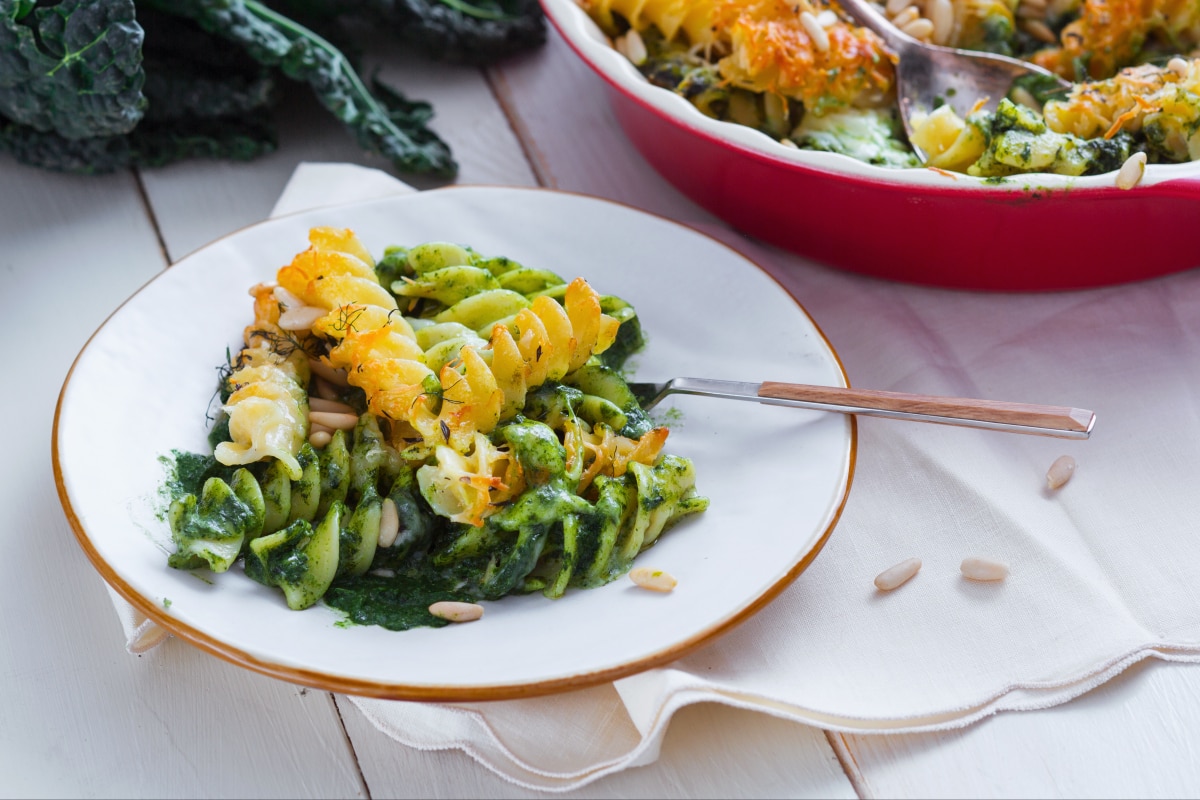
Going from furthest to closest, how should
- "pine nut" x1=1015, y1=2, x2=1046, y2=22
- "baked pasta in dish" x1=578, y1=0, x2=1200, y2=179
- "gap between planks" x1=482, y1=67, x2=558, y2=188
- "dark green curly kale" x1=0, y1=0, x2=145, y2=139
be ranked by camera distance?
"gap between planks" x1=482, y1=67, x2=558, y2=188 < "pine nut" x1=1015, y1=2, x2=1046, y2=22 < "dark green curly kale" x1=0, y1=0, x2=145, y2=139 < "baked pasta in dish" x1=578, y1=0, x2=1200, y2=179

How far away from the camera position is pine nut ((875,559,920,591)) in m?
Result: 1.87

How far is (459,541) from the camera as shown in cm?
175

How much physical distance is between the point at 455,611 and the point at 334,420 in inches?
18.2

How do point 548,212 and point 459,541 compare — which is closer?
point 459,541

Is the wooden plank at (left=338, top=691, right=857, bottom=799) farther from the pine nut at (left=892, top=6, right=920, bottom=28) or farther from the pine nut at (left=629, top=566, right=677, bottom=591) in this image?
the pine nut at (left=892, top=6, right=920, bottom=28)

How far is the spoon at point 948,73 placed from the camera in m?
2.58

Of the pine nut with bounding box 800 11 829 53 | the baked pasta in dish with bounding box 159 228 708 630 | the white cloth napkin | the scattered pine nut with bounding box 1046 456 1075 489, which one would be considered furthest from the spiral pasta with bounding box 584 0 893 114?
the scattered pine nut with bounding box 1046 456 1075 489

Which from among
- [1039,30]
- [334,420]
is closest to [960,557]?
[334,420]

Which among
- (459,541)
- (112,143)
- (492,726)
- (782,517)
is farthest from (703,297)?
(112,143)

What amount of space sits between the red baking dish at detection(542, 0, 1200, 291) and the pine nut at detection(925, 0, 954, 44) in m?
0.68

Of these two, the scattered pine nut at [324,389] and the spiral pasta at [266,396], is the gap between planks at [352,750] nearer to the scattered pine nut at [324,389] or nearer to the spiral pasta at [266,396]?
the spiral pasta at [266,396]

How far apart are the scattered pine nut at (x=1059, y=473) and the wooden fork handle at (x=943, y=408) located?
0.66 ft

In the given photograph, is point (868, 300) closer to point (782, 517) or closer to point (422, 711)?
point (782, 517)

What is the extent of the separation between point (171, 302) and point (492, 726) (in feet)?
3.56
